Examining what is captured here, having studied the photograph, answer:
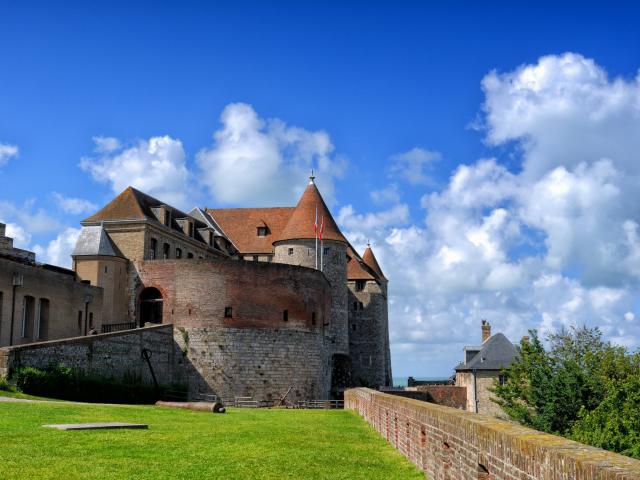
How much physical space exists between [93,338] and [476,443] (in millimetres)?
28214

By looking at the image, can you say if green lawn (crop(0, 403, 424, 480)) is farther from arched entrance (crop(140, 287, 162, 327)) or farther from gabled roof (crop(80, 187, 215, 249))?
gabled roof (crop(80, 187, 215, 249))

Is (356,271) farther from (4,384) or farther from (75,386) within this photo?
(4,384)

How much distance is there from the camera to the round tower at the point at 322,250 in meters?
53.5

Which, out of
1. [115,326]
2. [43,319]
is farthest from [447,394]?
[43,319]

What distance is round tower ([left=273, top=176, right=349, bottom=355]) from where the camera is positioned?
53531mm

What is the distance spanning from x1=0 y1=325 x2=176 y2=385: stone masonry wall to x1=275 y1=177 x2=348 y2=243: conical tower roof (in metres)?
14.8

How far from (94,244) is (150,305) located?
4.75 metres

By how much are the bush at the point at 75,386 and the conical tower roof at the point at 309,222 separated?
20.7m

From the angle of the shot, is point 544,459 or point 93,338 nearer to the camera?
point 544,459

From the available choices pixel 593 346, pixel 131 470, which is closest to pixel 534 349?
pixel 593 346

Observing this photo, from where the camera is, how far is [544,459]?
6.04 meters

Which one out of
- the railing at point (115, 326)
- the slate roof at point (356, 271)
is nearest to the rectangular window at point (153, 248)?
the railing at point (115, 326)

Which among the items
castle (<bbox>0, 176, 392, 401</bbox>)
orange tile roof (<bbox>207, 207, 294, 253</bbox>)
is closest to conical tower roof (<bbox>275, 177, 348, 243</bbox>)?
castle (<bbox>0, 176, 392, 401</bbox>)

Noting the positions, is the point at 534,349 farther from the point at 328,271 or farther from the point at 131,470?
the point at 131,470
